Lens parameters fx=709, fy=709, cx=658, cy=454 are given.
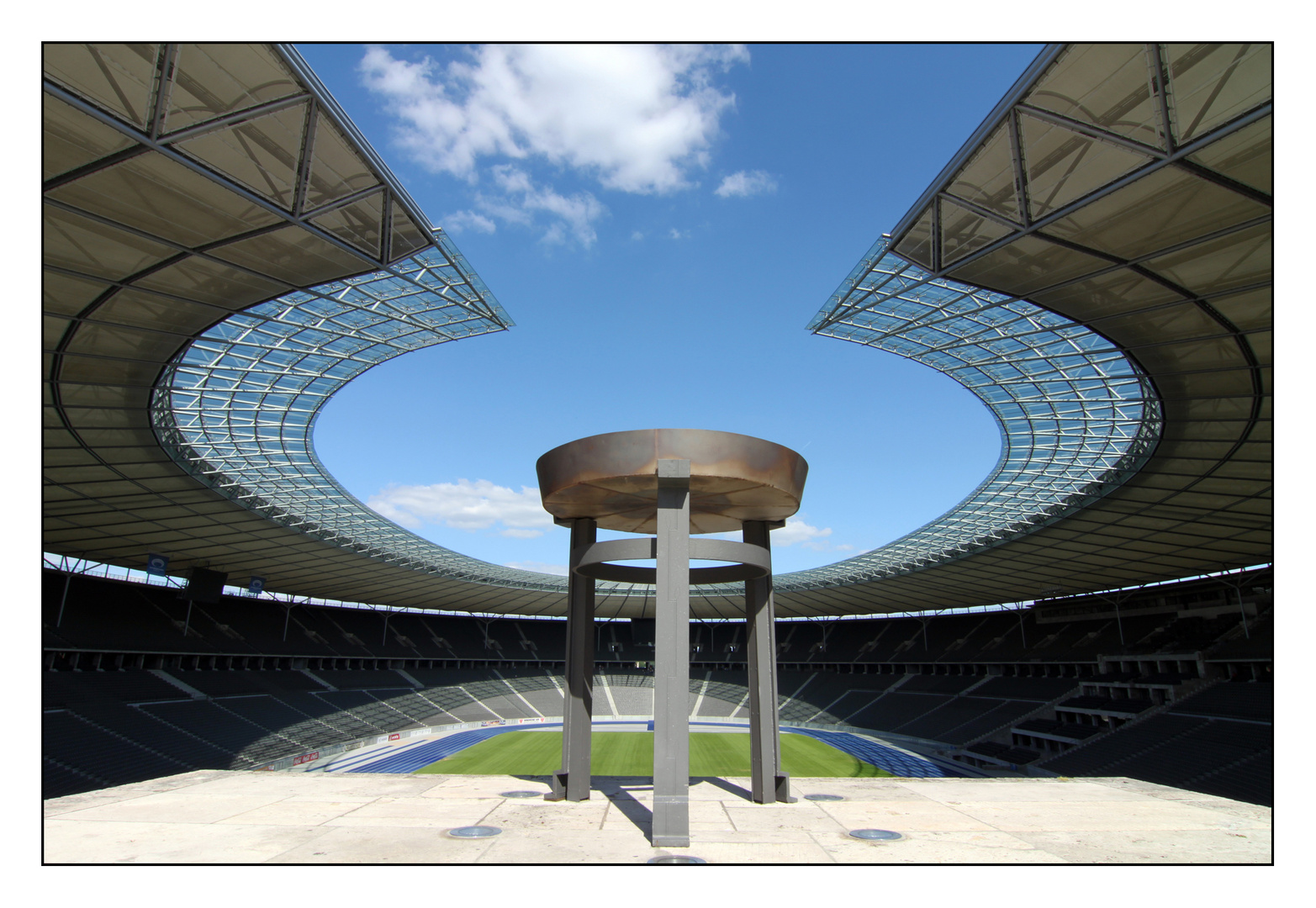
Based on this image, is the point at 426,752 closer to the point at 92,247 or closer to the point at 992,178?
the point at 92,247

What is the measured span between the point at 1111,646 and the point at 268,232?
7218 centimetres

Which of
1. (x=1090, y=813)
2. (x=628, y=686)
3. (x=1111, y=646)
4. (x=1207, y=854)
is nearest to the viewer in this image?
(x=1207, y=854)

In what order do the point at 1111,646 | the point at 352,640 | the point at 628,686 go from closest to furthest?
the point at 1111,646
the point at 352,640
the point at 628,686

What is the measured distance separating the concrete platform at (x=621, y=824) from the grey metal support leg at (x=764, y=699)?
572 millimetres

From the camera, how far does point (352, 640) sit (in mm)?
80062

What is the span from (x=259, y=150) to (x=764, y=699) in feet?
58.7

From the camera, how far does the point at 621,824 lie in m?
15.7

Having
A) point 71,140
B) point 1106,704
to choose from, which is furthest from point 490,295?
point 1106,704

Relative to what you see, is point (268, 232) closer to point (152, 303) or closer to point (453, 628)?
point (152, 303)

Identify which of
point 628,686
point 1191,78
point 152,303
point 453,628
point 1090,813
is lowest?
point 628,686

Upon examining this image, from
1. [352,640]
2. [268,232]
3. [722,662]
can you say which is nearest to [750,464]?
[268,232]

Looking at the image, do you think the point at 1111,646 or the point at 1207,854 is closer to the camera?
the point at 1207,854

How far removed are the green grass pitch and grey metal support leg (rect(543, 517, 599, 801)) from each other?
24575mm

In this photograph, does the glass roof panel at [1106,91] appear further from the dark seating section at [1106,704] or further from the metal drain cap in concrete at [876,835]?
the dark seating section at [1106,704]
